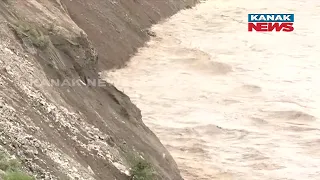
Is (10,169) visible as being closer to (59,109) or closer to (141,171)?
(59,109)

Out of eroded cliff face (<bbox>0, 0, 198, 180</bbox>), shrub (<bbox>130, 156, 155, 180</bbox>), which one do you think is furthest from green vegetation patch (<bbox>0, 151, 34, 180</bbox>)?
shrub (<bbox>130, 156, 155, 180</bbox>)

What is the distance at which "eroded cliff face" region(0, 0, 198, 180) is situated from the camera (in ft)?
24.2

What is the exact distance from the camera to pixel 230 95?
1984cm

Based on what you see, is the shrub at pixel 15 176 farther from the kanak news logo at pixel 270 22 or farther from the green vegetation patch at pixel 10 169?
the kanak news logo at pixel 270 22

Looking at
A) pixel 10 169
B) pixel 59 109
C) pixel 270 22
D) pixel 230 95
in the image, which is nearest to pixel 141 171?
pixel 59 109

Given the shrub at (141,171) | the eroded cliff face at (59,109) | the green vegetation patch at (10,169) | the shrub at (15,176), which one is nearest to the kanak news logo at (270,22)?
the eroded cliff face at (59,109)

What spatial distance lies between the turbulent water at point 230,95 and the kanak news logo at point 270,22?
0.52 metres

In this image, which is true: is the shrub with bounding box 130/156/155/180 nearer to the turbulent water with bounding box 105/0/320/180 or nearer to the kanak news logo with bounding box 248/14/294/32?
the turbulent water with bounding box 105/0/320/180

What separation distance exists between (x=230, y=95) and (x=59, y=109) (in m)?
11.5

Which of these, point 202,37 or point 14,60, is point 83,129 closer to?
point 14,60

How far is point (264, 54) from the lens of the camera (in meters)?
24.8

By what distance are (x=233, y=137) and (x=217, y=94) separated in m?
3.73

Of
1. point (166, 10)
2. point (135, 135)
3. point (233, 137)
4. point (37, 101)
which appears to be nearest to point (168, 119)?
point (233, 137)

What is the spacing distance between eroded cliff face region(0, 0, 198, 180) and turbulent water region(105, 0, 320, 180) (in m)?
2.93
